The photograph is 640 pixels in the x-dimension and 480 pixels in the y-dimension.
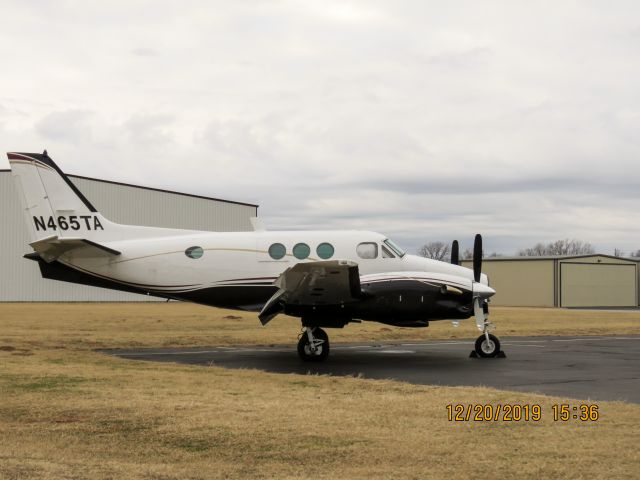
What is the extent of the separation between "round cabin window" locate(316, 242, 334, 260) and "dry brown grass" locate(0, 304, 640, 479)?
17.6 ft

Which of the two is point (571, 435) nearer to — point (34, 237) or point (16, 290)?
point (34, 237)

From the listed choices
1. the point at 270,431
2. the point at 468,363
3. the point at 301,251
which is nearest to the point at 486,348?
the point at 468,363

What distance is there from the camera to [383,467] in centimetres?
801

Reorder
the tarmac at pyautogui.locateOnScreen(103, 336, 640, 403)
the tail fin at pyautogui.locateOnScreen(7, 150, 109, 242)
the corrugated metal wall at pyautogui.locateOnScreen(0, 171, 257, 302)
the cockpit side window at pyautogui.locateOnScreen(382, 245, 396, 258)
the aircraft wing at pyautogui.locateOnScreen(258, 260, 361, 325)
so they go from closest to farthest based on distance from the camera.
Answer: the tarmac at pyautogui.locateOnScreen(103, 336, 640, 403)
the aircraft wing at pyautogui.locateOnScreen(258, 260, 361, 325)
the cockpit side window at pyautogui.locateOnScreen(382, 245, 396, 258)
the tail fin at pyautogui.locateOnScreen(7, 150, 109, 242)
the corrugated metal wall at pyautogui.locateOnScreen(0, 171, 257, 302)

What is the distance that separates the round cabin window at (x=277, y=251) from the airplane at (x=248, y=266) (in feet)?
0.10

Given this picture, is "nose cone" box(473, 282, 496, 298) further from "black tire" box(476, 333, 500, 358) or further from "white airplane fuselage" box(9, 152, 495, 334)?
"black tire" box(476, 333, 500, 358)

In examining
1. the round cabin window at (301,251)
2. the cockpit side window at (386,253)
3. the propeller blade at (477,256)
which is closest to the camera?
the propeller blade at (477,256)

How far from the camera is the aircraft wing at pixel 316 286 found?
18547 millimetres

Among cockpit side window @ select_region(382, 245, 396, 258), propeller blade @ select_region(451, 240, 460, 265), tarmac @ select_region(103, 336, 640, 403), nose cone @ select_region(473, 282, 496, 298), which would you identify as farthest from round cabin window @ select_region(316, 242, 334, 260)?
nose cone @ select_region(473, 282, 496, 298)

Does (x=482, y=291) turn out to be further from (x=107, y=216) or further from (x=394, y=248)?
(x=107, y=216)

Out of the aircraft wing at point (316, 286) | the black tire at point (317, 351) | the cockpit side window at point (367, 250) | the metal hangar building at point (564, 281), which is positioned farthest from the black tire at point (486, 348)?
the metal hangar building at point (564, 281)

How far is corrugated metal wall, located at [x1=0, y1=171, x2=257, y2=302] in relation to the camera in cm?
5825

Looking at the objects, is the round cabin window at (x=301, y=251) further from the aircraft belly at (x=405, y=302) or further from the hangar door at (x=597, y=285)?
the hangar door at (x=597, y=285)

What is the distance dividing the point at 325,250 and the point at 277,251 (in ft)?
4.67
